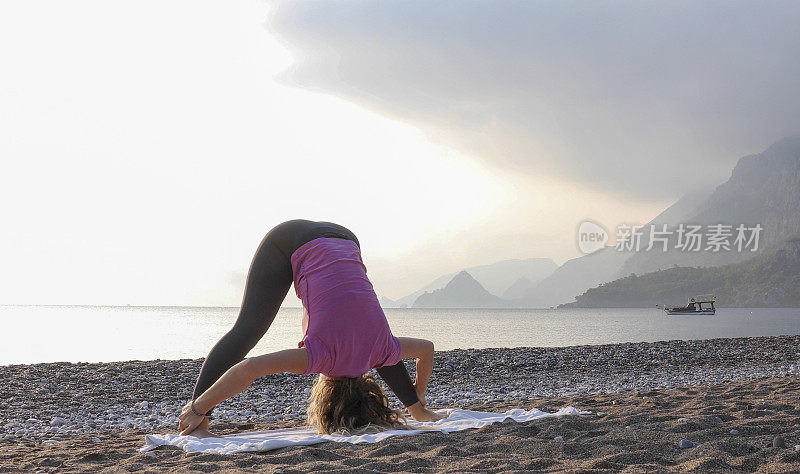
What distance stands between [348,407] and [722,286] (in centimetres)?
17397

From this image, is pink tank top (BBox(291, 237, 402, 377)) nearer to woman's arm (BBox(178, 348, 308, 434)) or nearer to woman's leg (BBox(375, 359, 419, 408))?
woman's arm (BBox(178, 348, 308, 434))

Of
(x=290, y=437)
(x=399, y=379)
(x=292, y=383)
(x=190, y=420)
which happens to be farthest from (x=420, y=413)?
(x=292, y=383)

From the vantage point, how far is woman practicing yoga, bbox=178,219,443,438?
438 centimetres

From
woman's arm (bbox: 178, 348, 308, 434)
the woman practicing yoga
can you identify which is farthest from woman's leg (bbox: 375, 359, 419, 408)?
woman's arm (bbox: 178, 348, 308, 434)

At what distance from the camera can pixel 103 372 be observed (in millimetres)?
12016

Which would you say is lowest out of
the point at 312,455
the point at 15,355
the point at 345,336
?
the point at 15,355

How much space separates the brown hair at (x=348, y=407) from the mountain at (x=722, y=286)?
157 m

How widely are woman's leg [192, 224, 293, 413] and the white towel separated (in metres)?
0.42

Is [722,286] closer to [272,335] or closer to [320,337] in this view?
[272,335]

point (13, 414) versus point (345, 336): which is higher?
point (345, 336)

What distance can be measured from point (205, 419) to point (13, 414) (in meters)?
4.84

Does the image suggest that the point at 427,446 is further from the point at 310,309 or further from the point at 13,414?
the point at 13,414

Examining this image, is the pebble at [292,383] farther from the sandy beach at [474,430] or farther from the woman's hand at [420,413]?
the woman's hand at [420,413]

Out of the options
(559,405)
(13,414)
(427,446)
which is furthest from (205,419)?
(13,414)
